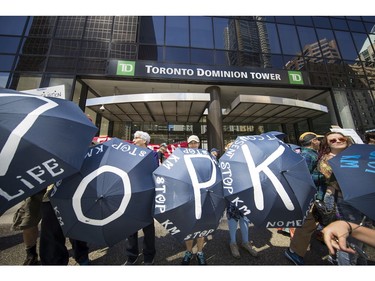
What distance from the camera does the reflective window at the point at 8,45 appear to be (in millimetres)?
9008

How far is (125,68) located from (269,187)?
9.68 meters

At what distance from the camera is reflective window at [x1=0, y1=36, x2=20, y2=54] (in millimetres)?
9008

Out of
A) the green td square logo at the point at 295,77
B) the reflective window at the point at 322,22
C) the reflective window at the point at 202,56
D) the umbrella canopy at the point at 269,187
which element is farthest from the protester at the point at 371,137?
the reflective window at the point at 322,22

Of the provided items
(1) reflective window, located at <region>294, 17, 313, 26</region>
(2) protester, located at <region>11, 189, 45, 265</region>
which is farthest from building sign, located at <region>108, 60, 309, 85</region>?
(2) protester, located at <region>11, 189, 45, 265</region>

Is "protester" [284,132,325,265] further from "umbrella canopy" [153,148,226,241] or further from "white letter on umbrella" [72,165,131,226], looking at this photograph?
"white letter on umbrella" [72,165,131,226]

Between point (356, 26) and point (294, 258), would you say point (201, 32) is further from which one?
point (356, 26)

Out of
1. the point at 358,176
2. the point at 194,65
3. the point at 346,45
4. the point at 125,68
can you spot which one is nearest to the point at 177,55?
the point at 194,65

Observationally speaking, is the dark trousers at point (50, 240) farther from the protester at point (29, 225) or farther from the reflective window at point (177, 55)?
the reflective window at point (177, 55)

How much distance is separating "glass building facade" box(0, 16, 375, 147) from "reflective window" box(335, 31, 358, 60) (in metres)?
0.08

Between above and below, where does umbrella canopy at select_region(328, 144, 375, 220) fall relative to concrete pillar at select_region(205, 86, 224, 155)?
below

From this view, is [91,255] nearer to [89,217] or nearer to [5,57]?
[89,217]

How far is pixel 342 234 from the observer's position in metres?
1.18

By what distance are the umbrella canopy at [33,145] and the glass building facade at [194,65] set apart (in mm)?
7348

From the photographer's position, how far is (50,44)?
936 centimetres
